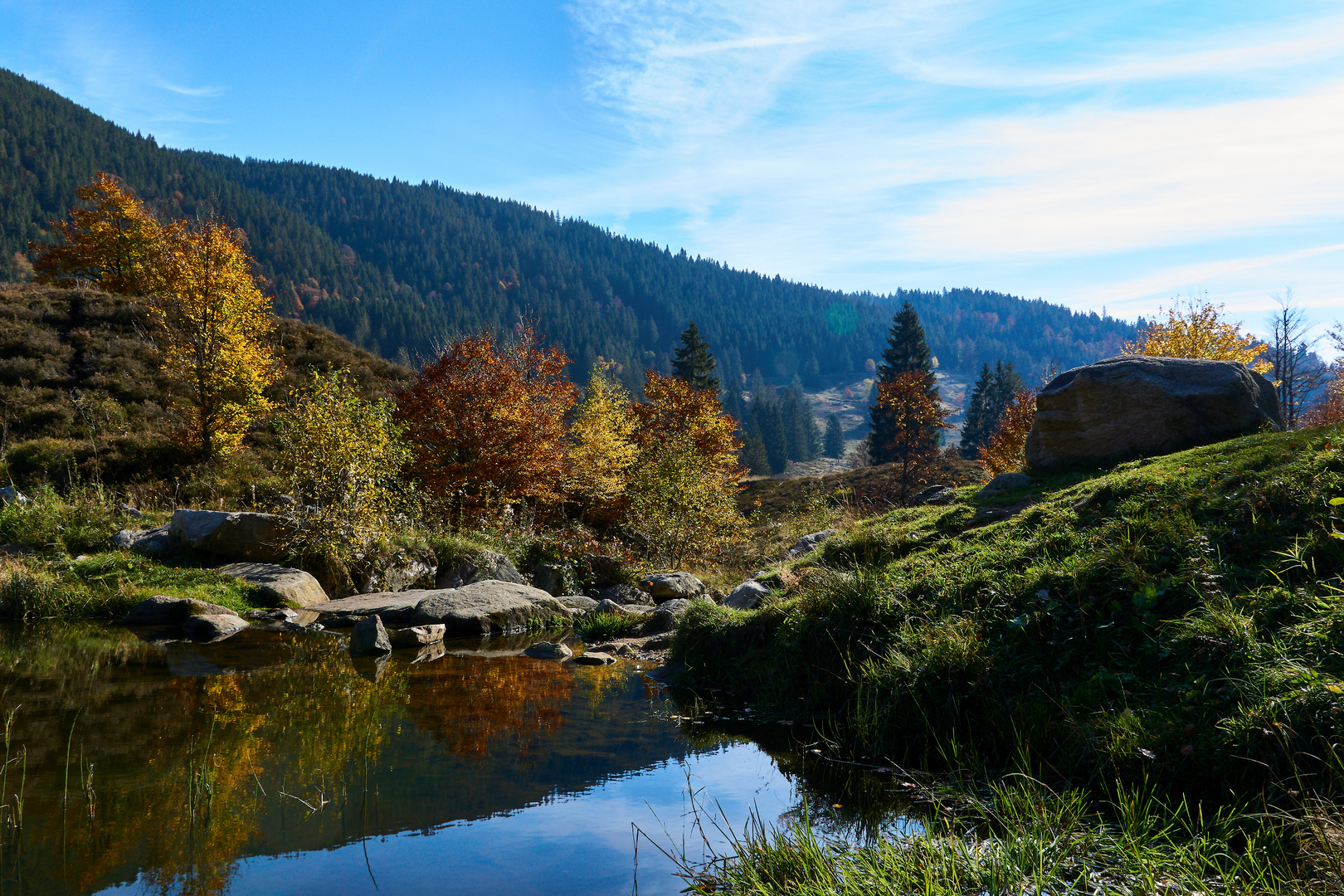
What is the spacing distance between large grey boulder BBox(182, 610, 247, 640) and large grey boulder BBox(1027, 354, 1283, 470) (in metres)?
14.3

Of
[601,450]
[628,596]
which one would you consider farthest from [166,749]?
[601,450]

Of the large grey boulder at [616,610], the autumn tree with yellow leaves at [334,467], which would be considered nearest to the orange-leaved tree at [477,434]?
the autumn tree with yellow leaves at [334,467]

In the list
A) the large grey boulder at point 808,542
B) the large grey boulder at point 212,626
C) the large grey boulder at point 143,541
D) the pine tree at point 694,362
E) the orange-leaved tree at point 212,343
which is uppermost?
the pine tree at point 694,362

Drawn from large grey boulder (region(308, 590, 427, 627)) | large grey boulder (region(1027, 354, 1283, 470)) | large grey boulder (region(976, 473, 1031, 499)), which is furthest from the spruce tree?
large grey boulder (region(976, 473, 1031, 499))

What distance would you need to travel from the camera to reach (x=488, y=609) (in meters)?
13.3

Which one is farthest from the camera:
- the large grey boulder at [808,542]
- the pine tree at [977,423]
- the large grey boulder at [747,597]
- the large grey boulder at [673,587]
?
the pine tree at [977,423]

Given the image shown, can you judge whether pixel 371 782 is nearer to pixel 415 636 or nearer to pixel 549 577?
pixel 415 636

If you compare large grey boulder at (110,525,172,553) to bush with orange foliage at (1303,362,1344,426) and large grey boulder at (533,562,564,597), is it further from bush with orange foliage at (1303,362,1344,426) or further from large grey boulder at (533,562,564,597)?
bush with orange foliage at (1303,362,1344,426)

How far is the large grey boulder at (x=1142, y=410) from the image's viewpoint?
37.6 ft

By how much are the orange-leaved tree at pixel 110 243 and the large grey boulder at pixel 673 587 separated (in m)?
34.9

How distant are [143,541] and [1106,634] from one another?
55.7 ft

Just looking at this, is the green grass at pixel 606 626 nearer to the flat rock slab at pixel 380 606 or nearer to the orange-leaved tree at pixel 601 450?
the flat rock slab at pixel 380 606

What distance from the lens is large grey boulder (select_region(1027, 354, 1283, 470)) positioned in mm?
11461

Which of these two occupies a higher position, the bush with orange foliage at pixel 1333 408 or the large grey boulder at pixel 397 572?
the bush with orange foliage at pixel 1333 408
